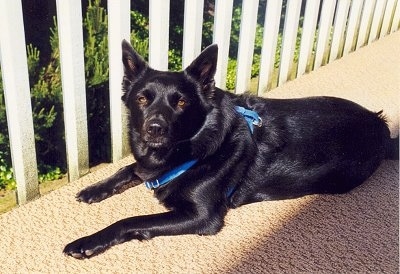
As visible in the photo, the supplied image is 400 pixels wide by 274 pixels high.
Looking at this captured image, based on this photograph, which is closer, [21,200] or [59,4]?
[59,4]

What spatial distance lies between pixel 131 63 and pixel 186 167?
1.94ft

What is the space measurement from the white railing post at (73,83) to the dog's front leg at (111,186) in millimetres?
221

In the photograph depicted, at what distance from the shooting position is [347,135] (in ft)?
8.43

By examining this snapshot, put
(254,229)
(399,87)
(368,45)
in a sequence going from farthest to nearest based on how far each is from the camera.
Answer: (368,45), (399,87), (254,229)

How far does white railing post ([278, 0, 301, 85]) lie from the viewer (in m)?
3.97

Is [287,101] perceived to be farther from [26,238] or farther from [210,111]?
[26,238]

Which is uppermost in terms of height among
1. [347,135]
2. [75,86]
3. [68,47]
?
[68,47]

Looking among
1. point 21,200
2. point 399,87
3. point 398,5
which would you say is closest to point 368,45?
point 398,5

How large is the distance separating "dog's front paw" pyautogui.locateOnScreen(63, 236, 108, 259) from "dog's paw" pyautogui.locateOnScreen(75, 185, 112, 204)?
0.40 metres

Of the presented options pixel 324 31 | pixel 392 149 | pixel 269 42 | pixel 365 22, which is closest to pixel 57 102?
pixel 269 42

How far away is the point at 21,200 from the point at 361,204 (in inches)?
70.9

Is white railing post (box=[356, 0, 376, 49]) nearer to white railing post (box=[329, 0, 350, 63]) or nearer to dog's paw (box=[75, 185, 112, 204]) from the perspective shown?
white railing post (box=[329, 0, 350, 63])

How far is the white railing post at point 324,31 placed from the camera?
171 inches

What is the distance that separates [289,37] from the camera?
4062mm
